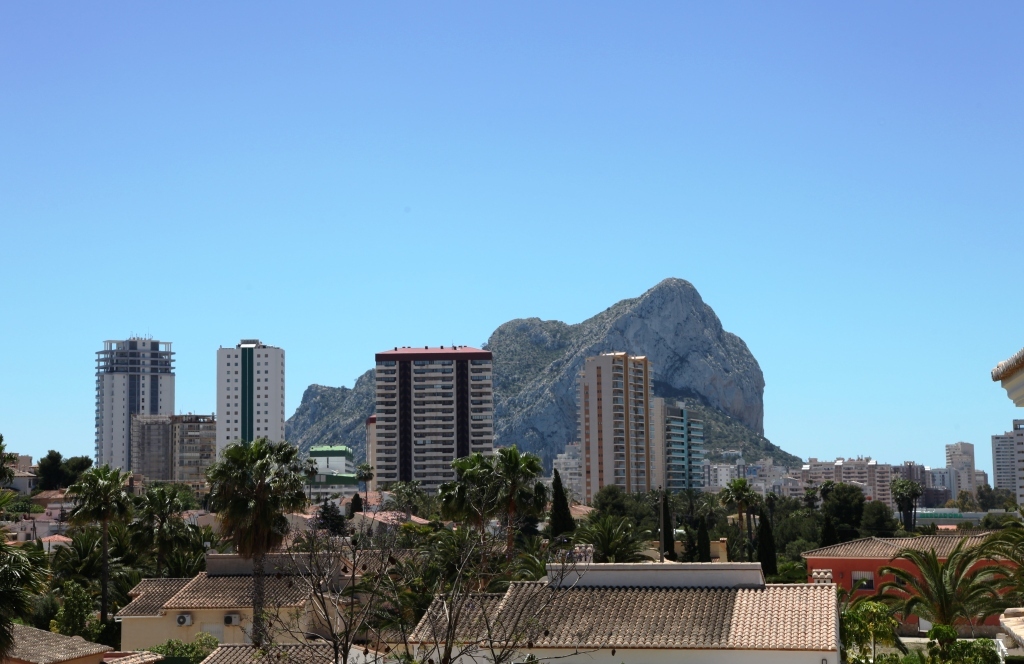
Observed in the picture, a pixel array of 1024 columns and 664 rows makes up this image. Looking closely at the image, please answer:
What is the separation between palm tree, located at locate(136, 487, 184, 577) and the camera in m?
58.1

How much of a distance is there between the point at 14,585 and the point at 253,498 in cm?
1760

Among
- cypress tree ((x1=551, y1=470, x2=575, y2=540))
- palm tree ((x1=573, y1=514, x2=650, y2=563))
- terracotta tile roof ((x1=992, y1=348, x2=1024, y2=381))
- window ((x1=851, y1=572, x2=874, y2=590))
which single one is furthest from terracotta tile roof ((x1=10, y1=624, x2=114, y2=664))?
window ((x1=851, y1=572, x2=874, y2=590))

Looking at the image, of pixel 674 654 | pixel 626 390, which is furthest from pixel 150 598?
pixel 626 390

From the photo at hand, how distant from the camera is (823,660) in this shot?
85.2 feet

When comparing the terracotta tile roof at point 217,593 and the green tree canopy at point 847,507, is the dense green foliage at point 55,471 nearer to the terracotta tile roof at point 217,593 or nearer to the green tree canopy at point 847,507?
the green tree canopy at point 847,507

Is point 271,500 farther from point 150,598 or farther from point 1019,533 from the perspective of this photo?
point 1019,533

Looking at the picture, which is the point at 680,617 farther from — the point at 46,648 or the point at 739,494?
the point at 739,494

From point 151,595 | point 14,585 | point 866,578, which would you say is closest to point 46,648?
point 14,585

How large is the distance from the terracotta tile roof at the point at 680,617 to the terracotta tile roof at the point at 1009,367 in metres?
17.4

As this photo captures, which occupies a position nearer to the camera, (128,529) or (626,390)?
(128,529)

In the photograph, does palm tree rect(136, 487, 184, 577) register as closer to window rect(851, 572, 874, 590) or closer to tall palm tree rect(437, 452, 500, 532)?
tall palm tree rect(437, 452, 500, 532)

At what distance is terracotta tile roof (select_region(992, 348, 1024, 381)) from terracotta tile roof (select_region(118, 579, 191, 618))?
42.8m

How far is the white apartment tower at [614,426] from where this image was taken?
185625mm

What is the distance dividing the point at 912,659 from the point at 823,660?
25.9 ft
